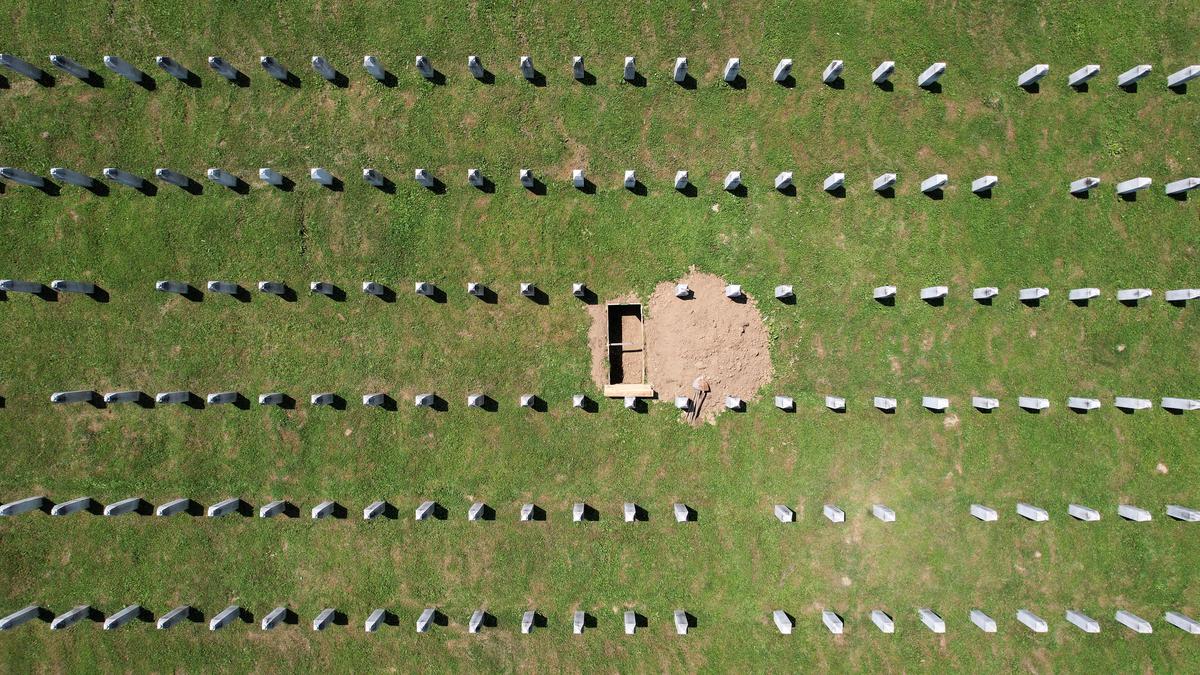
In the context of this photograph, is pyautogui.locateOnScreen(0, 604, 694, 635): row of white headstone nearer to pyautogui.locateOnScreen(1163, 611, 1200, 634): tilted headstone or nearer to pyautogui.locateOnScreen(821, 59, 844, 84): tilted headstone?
pyautogui.locateOnScreen(1163, 611, 1200, 634): tilted headstone

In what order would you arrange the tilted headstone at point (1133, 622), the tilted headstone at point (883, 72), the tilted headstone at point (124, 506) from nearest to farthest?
the tilted headstone at point (1133, 622) < the tilted headstone at point (883, 72) < the tilted headstone at point (124, 506)

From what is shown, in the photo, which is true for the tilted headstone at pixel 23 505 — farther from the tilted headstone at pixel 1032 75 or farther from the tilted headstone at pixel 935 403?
the tilted headstone at pixel 1032 75

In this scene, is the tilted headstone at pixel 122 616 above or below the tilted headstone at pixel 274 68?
below

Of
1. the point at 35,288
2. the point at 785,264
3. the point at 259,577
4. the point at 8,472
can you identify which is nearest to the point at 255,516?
the point at 259,577

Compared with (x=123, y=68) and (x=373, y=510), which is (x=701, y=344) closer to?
(x=373, y=510)

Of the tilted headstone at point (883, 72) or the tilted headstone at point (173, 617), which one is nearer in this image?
the tilted headstone at point (883, 72)

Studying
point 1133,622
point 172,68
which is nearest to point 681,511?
point 1133,622

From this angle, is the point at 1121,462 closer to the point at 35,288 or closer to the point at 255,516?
the point at 255,516

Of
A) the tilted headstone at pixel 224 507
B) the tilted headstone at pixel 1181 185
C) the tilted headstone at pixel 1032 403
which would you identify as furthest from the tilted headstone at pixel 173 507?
the tilted headstone at pixel 1032 403
